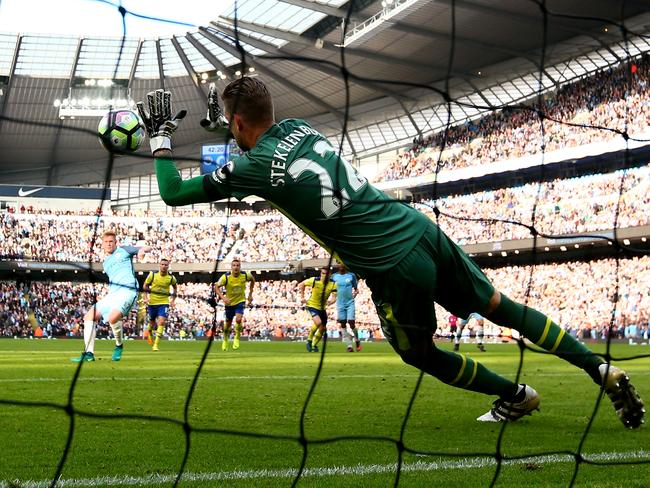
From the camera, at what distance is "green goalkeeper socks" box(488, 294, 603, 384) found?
460 cm

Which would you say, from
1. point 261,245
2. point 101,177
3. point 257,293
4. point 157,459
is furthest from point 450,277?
point 101,177

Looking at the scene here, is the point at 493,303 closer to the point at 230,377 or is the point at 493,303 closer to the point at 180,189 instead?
the point at 180,189

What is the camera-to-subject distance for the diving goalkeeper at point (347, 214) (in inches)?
158

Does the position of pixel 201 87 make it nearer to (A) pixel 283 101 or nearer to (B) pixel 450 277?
(A) pixel 283 101

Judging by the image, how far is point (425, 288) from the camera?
420cm

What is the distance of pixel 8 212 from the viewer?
46688 mm

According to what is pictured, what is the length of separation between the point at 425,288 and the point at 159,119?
61.2 inches

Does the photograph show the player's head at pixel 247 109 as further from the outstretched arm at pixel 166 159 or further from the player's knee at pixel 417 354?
the player's knee at pixel 417 354

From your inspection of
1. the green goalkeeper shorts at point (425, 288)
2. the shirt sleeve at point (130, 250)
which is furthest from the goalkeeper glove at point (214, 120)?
the shirt sleeve at point (130, 250)

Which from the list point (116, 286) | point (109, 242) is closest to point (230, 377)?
point (109, 242)

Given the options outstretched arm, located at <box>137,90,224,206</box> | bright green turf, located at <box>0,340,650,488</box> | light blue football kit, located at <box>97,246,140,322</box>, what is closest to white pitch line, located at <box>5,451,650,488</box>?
bright green turf, located at <box>0,340,650,488</box>

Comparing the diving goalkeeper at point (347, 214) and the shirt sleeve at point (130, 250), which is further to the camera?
the shirt sleeve at point (130, 250)

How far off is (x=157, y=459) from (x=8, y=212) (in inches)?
1803

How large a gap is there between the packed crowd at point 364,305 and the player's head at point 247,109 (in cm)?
2149
